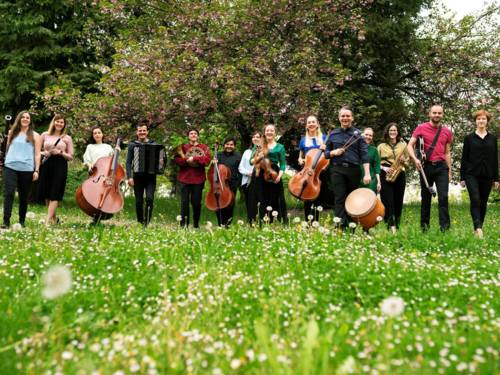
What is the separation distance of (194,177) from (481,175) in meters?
5.28

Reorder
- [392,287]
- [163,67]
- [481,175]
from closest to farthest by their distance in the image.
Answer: [392,287]
[481,175]
[163,67]

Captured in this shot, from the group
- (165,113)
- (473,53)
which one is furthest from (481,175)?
(473,53)

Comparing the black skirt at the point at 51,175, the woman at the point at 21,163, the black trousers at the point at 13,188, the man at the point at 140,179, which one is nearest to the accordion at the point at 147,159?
the man at the point at 140,179

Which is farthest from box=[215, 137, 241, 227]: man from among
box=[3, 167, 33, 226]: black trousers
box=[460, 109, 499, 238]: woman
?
box=[460, 109, 499, 238]: woman

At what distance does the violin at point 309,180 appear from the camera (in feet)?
28.3

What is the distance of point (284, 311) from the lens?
374 cm

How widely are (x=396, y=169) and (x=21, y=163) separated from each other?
6.73 m

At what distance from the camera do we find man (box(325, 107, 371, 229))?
8008 mm

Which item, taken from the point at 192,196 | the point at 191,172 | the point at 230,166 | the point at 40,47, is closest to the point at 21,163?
the point at 191,172

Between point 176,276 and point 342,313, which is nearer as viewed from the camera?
point 342,313

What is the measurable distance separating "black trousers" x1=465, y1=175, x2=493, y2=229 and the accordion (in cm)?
554

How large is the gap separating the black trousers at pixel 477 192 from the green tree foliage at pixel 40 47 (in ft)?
46.4

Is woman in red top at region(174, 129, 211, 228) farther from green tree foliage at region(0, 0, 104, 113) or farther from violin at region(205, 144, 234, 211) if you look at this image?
green tree foliage at region(0, 0, 104, 113)

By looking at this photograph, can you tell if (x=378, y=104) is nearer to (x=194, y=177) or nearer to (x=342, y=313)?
(x=194, y=177)
